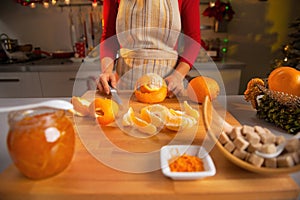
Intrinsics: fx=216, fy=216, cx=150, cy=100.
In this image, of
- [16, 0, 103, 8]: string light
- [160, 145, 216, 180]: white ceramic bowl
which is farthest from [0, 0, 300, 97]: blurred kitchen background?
[160, 145, 216, 180]: white ceramic bowl

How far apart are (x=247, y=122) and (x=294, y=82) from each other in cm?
16

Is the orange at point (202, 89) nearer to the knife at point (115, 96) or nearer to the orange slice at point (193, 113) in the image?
the orange slice at point (193, 113)

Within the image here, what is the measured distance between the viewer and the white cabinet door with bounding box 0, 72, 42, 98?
5.08ft

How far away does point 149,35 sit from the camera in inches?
33.6

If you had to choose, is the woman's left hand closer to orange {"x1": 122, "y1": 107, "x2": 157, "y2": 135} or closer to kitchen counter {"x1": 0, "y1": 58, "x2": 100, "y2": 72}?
orange {"x1": 122, "y1": 107, "x2": 157, "y2": 135}

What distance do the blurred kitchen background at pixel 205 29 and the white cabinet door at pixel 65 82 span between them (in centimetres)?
6

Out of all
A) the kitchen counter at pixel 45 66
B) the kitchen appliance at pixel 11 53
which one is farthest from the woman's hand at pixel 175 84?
the kitchen appliance at pixel 11 53

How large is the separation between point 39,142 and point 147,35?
629 millimetres

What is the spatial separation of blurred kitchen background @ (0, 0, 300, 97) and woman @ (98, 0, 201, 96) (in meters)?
0.83

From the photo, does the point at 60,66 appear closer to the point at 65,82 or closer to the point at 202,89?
the point at 65,82

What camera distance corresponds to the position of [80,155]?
0.43 meters

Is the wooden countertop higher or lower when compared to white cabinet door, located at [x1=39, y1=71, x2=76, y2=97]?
higher

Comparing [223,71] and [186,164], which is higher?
[186,164]

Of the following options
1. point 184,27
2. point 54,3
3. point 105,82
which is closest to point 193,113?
point 105,82
